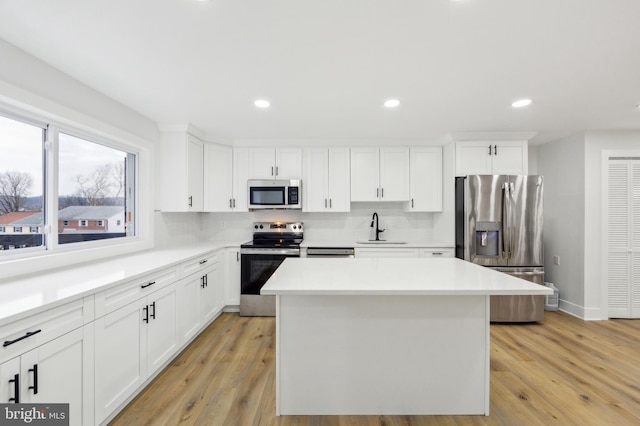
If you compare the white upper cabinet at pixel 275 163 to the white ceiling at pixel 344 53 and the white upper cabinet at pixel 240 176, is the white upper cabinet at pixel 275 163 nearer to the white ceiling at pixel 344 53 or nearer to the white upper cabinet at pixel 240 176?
the white upper cabinet at pixel 240 176

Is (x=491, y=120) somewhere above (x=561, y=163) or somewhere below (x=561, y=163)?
above

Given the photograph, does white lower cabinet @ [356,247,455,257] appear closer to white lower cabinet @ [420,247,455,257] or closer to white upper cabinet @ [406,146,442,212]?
white lower cabinet @ [420,247,455,257]

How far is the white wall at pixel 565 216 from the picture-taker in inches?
144

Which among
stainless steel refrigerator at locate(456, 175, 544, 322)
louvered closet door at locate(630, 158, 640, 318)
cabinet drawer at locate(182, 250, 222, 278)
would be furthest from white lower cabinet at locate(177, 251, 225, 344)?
louvered closet door at locate(630, 158, 640, 318)

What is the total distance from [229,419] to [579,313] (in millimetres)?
4296

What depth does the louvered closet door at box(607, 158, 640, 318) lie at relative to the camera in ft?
11.7

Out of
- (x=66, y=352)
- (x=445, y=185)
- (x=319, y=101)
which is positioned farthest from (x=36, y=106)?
(x=445, y=185)

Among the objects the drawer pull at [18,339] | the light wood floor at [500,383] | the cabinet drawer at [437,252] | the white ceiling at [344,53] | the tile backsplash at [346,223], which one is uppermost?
the white ceiling at [344,53]

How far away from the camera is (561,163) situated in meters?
3.96

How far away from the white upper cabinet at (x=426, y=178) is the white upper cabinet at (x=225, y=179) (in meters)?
2.39

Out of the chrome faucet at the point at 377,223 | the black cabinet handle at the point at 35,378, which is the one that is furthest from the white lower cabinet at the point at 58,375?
the chrome faucet at the point at 377,223

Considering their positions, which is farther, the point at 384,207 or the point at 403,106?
the point at 384,207

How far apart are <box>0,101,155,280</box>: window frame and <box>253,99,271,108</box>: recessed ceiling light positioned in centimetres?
132

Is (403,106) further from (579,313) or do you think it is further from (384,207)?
(579,313)
